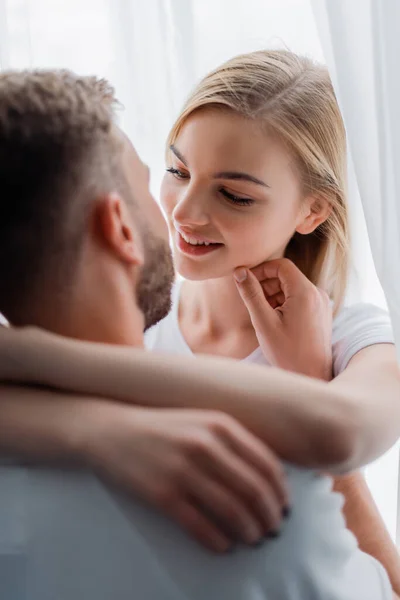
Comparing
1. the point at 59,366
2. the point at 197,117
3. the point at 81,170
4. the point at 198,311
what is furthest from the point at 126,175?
the point at 198,311

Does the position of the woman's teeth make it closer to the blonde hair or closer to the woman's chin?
the woman's chin

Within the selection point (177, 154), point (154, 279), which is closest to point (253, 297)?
point (177, 154)

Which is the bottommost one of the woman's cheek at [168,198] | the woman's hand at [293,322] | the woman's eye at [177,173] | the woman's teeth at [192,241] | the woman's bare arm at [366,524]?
the woman's bare arm at [366,524]

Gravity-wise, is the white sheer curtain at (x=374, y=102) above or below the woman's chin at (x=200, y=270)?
above

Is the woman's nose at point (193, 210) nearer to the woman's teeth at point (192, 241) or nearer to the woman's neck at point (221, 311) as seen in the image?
the woman's teeth at point (192, 241)

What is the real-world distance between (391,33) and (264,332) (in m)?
0.56

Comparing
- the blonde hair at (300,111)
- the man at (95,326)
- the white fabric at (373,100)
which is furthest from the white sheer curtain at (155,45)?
the man at (95,326)

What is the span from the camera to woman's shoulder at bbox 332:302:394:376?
139 cm

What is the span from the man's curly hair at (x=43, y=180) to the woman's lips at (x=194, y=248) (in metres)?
0.44

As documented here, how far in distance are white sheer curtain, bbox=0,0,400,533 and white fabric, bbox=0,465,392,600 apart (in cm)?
76

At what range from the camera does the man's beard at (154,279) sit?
103cm

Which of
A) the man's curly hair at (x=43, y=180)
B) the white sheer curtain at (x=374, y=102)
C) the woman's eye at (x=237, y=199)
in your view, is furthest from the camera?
the woman's eye at (x=237, y=199)

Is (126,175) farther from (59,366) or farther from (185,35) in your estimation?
(185,35)

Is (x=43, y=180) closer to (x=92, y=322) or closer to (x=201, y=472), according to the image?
(x=92, y=322)
